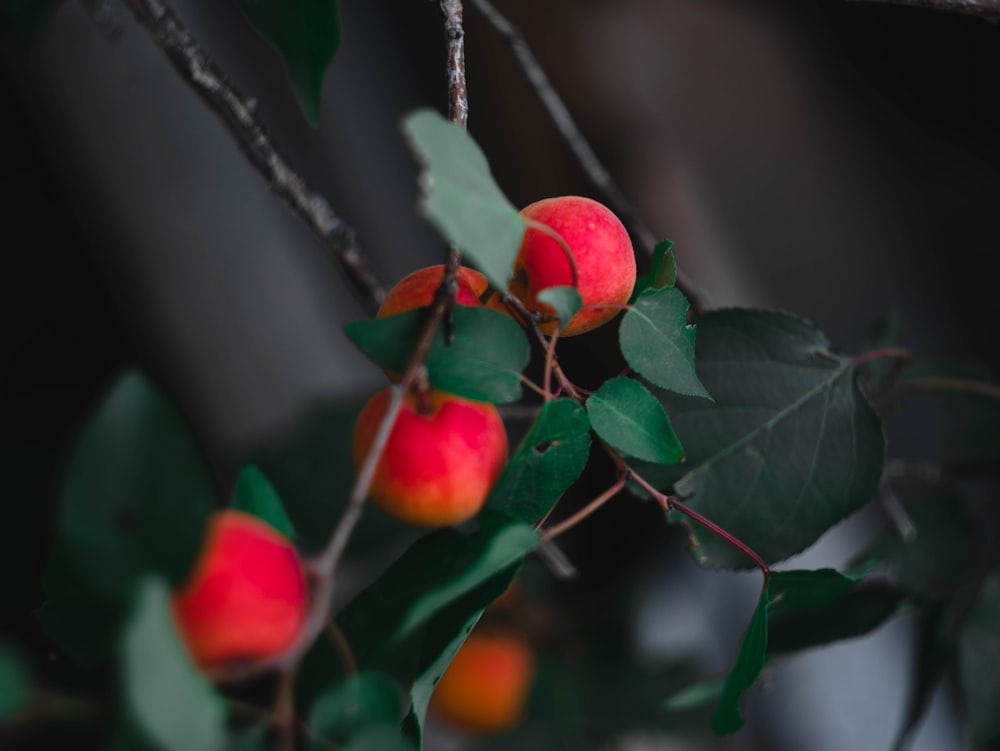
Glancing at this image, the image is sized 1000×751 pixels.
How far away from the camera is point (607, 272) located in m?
0.36

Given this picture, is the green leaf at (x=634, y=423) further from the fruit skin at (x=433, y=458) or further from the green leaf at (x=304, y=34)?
the green leaf at (x=304, y=34)

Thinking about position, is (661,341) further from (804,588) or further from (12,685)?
(12,685)

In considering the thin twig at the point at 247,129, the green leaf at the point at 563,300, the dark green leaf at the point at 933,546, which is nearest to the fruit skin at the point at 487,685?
the dark green leaf at the point at 933,546

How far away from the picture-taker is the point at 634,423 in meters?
0.34

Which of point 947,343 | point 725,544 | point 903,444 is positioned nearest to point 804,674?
point 903,444

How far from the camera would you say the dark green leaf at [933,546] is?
2.16 feet

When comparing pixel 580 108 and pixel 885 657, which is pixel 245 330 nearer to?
pixel 580 108

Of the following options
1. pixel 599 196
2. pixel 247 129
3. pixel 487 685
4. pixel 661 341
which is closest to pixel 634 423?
pixel 661 341

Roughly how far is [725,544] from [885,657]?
0.83 metres

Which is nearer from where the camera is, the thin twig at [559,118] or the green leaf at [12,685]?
the green leaf at [12,685]

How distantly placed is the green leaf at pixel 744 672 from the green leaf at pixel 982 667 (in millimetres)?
316

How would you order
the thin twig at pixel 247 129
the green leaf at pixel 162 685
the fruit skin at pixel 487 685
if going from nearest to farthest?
the green leaf at pixel 162 685, the thin twig at pixel 247 129, the fruit skin at pixel 487 685

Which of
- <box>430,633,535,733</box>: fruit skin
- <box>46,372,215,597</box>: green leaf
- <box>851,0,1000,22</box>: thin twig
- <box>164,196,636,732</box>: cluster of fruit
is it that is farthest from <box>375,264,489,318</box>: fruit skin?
<box>430,633,535,733</box>: fruit skin

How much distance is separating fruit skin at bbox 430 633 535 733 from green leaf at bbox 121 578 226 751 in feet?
2.17
